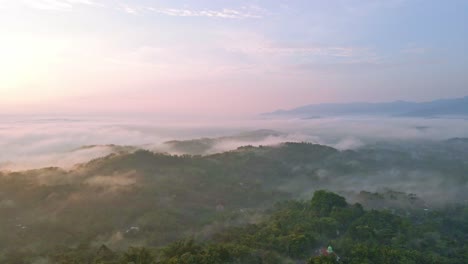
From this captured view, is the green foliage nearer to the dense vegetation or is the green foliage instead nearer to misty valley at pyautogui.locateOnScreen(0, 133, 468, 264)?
the dense vegetation

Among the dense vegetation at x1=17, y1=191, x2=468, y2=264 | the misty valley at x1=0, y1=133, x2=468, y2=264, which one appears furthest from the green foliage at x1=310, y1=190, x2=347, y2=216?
the misty valley at x1=0, y1=133, x2=468, y2=264

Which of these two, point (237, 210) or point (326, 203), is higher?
point (326, 203)

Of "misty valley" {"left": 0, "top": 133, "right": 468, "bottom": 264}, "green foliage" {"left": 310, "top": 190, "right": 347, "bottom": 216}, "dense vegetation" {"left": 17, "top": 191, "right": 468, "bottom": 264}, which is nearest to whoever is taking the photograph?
"dense vegetation" {"left": 17, "top": 191, "right": 468, "bottom": 264}

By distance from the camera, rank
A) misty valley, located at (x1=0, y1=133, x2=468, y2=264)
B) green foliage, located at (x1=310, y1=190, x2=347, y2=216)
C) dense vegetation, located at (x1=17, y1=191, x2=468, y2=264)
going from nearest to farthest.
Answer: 1. dense vegetation, located at (x1=17, y1=191, x2=468, y2=264)
2. misty valley, located at (x1=0, y1=133, x2=468, y2=264)
3. green foliage, located at (x1=310, y1=190, x2=347, y2=216)

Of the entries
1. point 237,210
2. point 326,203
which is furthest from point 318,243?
point 237,210

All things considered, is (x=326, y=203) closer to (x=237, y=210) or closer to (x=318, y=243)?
(x=318, y=243)

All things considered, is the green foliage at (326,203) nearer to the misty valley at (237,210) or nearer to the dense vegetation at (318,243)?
the dense vegetation at (318,243)

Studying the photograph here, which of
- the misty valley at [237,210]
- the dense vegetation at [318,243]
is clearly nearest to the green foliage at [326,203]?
the dense vegetation at [318,243]

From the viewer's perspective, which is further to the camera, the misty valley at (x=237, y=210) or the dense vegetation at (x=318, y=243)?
the misty valley at (x=237, y=210)

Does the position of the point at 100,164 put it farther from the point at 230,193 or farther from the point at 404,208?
the point at 404,208

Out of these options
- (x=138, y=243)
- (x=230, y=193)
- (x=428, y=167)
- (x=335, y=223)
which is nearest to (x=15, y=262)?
(x=138, y=243)
